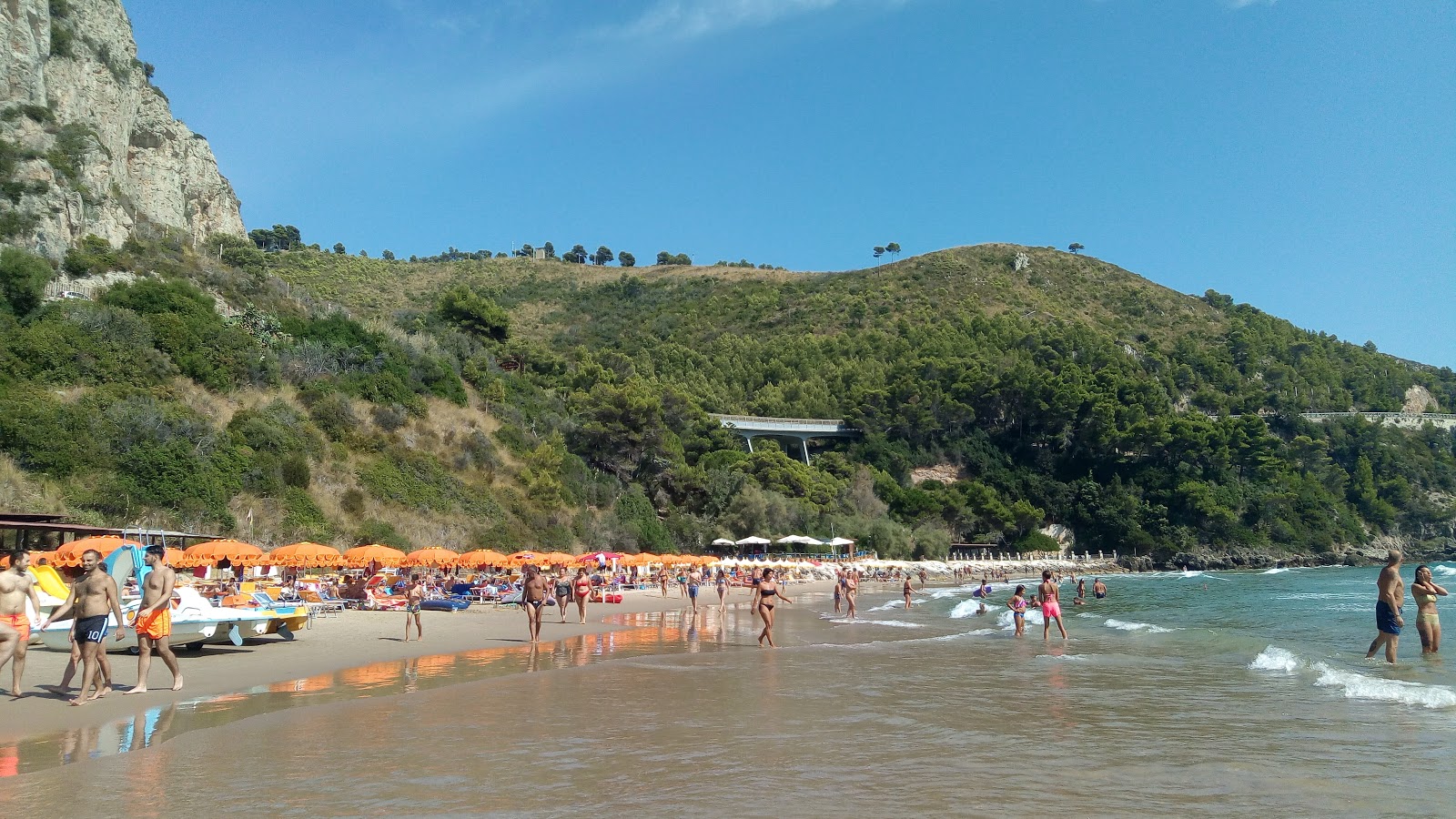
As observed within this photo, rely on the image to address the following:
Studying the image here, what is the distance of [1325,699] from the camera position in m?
9.59

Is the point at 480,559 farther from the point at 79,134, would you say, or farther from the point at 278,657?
the point at 79,134

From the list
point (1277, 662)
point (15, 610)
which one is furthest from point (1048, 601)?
point (15, 610)

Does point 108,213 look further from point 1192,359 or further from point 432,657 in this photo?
point 1192,359

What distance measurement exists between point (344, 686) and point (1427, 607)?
13815mm

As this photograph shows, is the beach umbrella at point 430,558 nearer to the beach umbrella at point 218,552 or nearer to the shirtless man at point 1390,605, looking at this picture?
the beach umbrella at point 218,552

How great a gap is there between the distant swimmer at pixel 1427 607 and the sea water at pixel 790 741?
35 centimetres

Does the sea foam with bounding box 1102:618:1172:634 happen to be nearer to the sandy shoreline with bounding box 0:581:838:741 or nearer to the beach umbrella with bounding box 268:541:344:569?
the sandy shoreline with bounding box 0:581:838:741

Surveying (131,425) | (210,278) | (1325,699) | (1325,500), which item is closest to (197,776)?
(1325,699)

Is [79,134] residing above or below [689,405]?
above

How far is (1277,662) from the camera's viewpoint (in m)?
12.9

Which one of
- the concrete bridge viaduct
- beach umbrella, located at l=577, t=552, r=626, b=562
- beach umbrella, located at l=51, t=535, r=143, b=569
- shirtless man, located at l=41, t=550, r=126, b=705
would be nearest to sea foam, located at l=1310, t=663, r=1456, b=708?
shirtless man, located at l=41, t=550, r=126, b=705

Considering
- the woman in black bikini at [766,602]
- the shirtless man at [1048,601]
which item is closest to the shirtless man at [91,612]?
the woman in black bikini at [766,602]

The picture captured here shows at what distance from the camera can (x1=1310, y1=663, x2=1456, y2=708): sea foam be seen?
9266 millimetres

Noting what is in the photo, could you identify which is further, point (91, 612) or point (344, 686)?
point (344, 686)
